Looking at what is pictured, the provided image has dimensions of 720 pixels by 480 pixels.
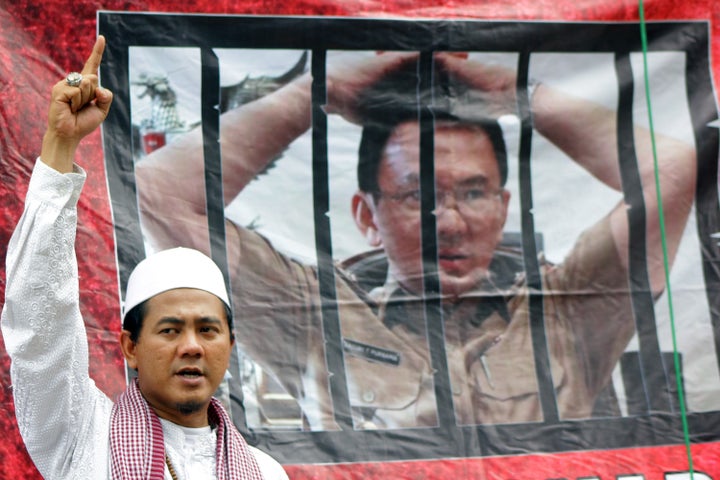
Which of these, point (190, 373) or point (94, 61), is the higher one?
point (94, 61)

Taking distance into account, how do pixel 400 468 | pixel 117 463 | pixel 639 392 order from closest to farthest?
pixel 117 463, pixel 400 468, pixel 639 392

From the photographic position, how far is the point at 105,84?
9.23 feet

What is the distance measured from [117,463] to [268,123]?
1.32 meters

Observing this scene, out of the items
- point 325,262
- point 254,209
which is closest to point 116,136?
point 254,209

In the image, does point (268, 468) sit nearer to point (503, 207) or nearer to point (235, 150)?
point (235, 150)

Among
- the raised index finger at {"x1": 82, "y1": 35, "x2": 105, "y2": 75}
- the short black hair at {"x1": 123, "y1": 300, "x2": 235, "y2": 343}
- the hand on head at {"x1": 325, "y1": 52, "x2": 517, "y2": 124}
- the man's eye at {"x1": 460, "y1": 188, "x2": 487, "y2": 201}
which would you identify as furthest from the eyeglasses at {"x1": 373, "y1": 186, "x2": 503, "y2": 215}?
the raised index finger at {"x1": 82, "y1": 35, "x2": 105, "y2": 75}

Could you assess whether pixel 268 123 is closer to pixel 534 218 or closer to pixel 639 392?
pixel 534 218

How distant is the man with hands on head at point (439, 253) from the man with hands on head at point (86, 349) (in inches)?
33.1

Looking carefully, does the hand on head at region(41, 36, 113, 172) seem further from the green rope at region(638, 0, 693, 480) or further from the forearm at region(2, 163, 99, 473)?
the green rope at region(638, 0, 693, 480)

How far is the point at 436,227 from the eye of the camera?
2.97m

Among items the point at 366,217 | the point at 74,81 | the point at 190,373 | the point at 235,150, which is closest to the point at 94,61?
the point at 74,81

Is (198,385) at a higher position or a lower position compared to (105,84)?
lower

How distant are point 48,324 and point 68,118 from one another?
294 mm

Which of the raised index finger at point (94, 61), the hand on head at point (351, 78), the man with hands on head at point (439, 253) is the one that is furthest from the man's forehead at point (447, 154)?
the raised index finger at point (94, 61)
